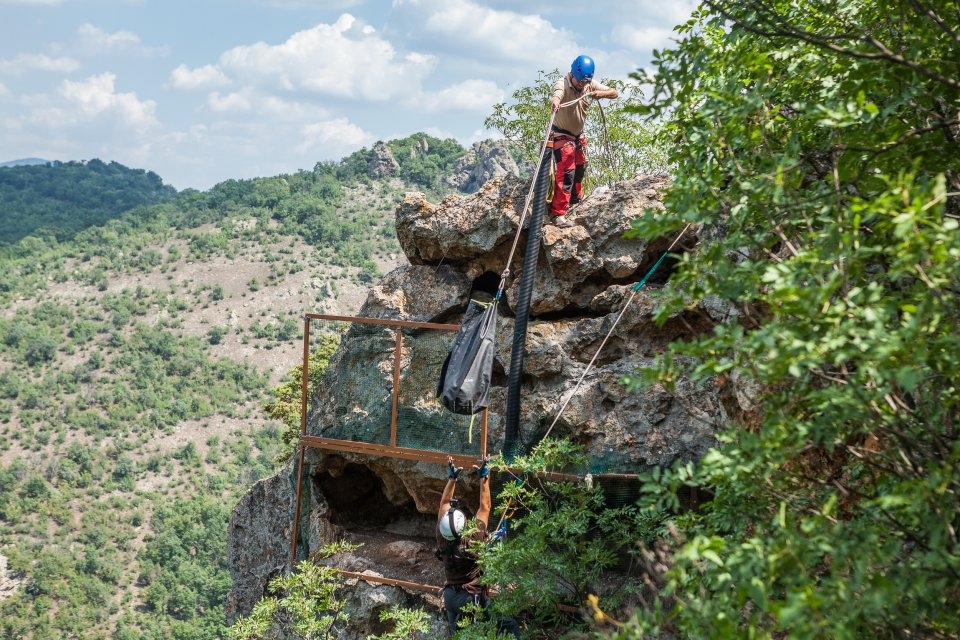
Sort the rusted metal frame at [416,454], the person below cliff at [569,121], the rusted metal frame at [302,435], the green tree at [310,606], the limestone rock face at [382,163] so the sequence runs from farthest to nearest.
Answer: the limestone rock face at [382,163]
the rusted metal frame at [302,435]
the person below cliff at [569,121]
the green tree at [310,606]
the rusted metal frame at [416,454]

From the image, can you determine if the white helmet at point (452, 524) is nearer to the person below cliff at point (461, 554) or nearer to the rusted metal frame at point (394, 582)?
the person below cliff at point (461, 554)

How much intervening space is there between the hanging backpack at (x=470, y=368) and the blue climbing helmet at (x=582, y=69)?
261 cm

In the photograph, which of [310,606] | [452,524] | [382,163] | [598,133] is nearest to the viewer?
[452,524]

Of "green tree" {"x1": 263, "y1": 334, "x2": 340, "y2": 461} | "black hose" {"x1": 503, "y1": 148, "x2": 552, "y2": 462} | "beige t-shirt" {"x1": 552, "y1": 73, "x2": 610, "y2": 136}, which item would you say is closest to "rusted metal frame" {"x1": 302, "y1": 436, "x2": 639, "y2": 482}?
"black hose" {"x1": 503, "y1": 148, "x2": 552, "y2": 462}

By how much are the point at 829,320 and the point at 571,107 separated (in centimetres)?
598

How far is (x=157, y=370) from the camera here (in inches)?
3228

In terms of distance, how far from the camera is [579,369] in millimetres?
8289

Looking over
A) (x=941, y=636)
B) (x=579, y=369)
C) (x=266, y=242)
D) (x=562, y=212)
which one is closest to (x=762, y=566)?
(x=941, y=636)

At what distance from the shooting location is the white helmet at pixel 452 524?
6754mm

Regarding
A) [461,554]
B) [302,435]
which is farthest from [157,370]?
[461,554]

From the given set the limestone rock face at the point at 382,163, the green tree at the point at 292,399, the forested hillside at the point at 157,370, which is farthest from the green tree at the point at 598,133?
the limestone rock face at the point at 382,163

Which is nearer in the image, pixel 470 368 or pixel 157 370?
pixel 470 368

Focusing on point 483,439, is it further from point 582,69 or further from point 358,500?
point 582,69

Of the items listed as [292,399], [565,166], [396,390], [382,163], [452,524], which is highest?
[382,163]
